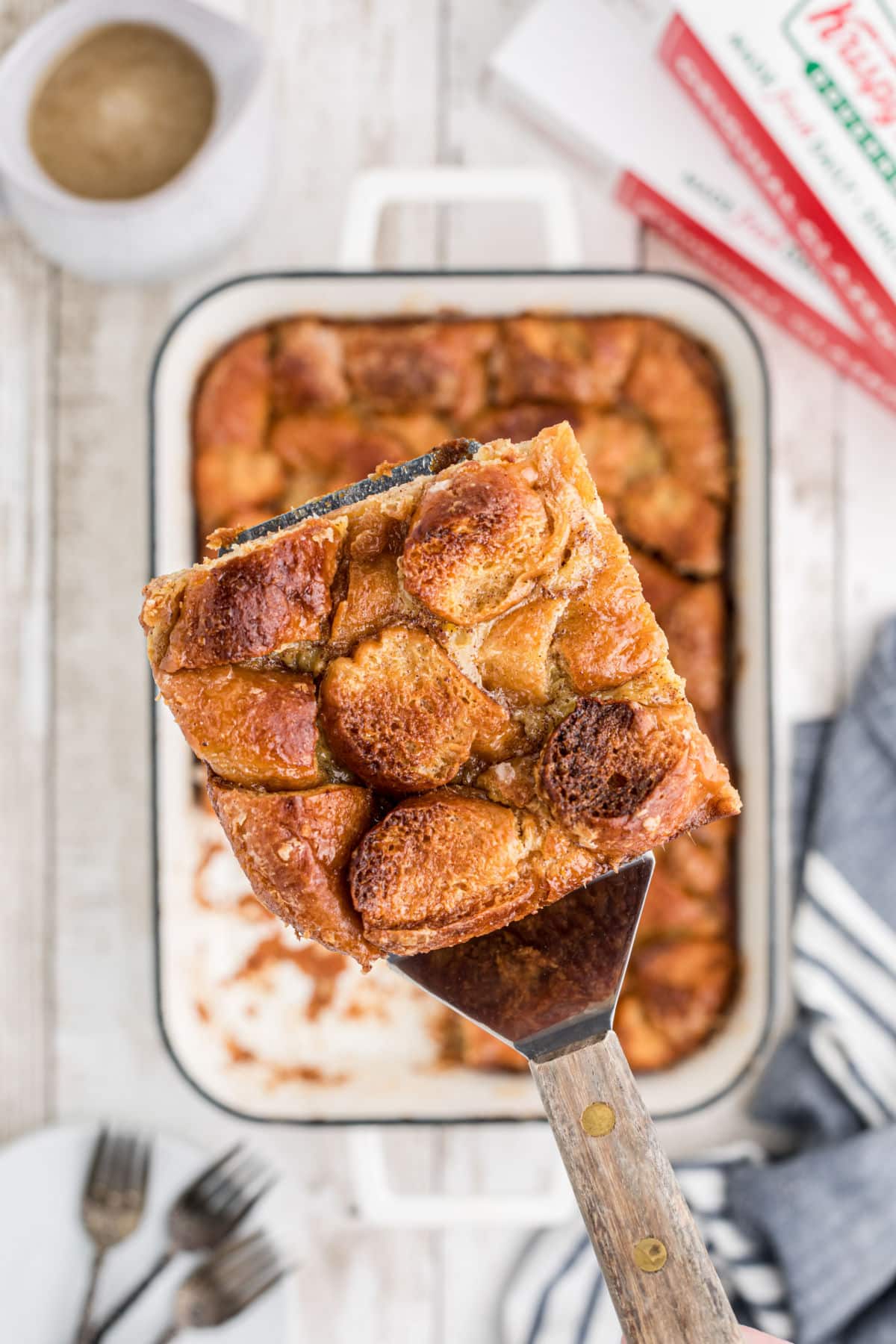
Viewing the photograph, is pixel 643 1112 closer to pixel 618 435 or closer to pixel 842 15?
pixel 618 435

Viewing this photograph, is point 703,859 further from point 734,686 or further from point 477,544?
point 477,544

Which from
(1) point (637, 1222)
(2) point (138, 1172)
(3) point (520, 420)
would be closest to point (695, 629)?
(3) point (520, 420)

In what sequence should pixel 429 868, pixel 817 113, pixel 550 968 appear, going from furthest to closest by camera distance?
pixel 817 113 < pixel 550 968 < pixel 429 868

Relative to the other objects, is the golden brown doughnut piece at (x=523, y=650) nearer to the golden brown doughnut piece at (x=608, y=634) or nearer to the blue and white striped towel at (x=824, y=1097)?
the golden brown doughnut piece at (x=608, y=634)

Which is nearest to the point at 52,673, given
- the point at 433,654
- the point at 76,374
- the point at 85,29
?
the point at 76,374

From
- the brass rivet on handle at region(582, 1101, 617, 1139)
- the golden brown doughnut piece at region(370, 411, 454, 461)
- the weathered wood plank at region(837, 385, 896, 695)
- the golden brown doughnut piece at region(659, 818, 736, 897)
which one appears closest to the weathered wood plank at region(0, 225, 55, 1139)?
the golden brown doughnut piece at region(370, 411, 454, 461)

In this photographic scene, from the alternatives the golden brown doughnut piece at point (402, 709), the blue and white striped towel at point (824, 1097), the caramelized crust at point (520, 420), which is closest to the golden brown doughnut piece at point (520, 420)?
the caramelized crust at point (520, 420)
